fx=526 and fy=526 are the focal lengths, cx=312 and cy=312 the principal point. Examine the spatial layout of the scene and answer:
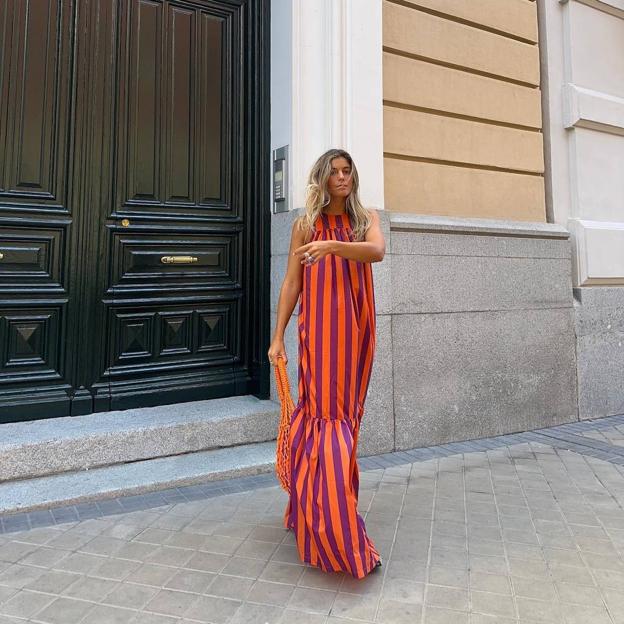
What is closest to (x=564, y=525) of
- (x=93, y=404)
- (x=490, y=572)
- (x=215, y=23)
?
(x=490, y=572)

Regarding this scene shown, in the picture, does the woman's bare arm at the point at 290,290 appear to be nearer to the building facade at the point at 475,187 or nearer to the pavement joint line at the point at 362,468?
the pavement joint line at the point at 362,468

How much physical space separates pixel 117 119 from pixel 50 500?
300cm

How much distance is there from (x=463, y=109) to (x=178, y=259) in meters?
3.22

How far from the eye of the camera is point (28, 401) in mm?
3992

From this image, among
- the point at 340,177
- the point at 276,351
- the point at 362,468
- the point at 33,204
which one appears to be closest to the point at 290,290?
the point at 276,351

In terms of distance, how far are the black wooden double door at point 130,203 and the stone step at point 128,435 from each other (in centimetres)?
23

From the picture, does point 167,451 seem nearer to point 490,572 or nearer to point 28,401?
point 28,401

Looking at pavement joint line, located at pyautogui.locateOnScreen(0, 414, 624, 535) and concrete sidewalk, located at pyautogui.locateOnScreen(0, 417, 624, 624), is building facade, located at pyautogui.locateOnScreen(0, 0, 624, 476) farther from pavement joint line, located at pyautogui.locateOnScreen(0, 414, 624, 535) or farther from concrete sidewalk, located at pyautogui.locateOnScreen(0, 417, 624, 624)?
concrete sidewalk, located at pyautogui.locateOnScreen(0, 417, 624, 624)

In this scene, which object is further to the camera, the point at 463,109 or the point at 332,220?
the point at 463,109

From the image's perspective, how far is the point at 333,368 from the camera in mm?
2533

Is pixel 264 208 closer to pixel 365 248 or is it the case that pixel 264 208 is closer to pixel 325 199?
pixel 325 199

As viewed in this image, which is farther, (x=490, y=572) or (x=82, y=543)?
(x=82, y=543)

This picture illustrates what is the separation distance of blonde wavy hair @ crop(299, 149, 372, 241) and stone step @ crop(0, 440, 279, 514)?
204 centimetres

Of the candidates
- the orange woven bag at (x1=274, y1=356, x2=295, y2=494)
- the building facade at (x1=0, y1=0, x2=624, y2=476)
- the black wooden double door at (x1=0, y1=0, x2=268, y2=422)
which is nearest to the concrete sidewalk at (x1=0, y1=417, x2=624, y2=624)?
the orange woven bag at (x1=274, y1=356, x2=295, y2=494)
